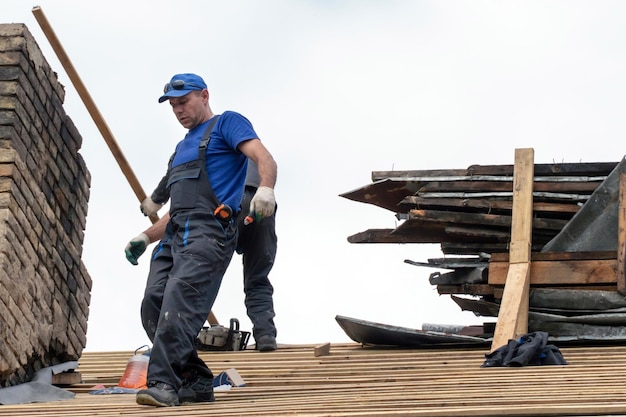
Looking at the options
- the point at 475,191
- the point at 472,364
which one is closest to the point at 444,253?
the point at 475,191

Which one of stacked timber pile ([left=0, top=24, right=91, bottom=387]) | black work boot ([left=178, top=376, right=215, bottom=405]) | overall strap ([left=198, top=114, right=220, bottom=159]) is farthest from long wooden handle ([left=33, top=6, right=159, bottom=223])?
black work boot ([left=178, top=376, right=215, bottom=405])

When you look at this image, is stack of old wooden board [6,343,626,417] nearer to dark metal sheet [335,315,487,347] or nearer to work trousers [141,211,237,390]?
dark metal sheet [335,315,487,347]

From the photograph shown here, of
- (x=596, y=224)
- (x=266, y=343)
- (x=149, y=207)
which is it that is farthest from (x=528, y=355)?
(x=266, y=343)

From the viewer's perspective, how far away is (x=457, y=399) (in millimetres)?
4867

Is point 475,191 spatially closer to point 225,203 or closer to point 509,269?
point 509,269

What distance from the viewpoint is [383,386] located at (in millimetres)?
5930

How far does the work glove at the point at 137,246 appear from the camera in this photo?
7008mm

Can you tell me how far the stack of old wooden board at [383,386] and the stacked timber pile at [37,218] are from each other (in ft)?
1.29

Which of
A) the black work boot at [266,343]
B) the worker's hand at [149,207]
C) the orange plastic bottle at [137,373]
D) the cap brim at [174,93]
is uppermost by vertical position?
the cap brim at [174,93]

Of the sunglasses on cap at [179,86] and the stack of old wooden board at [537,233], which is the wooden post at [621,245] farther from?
the sunglasses on cap at [179,86]

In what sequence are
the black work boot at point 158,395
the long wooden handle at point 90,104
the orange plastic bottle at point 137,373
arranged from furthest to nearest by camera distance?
the long wooden handle at point 90,104 → the orange plastic bottle at point 137,373 → the black work boot at point 158,395

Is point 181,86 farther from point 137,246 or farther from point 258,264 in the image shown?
point 258,264

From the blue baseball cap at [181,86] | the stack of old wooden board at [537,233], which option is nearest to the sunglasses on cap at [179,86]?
the blue baseball cap at [181,86]

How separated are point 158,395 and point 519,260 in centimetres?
322
